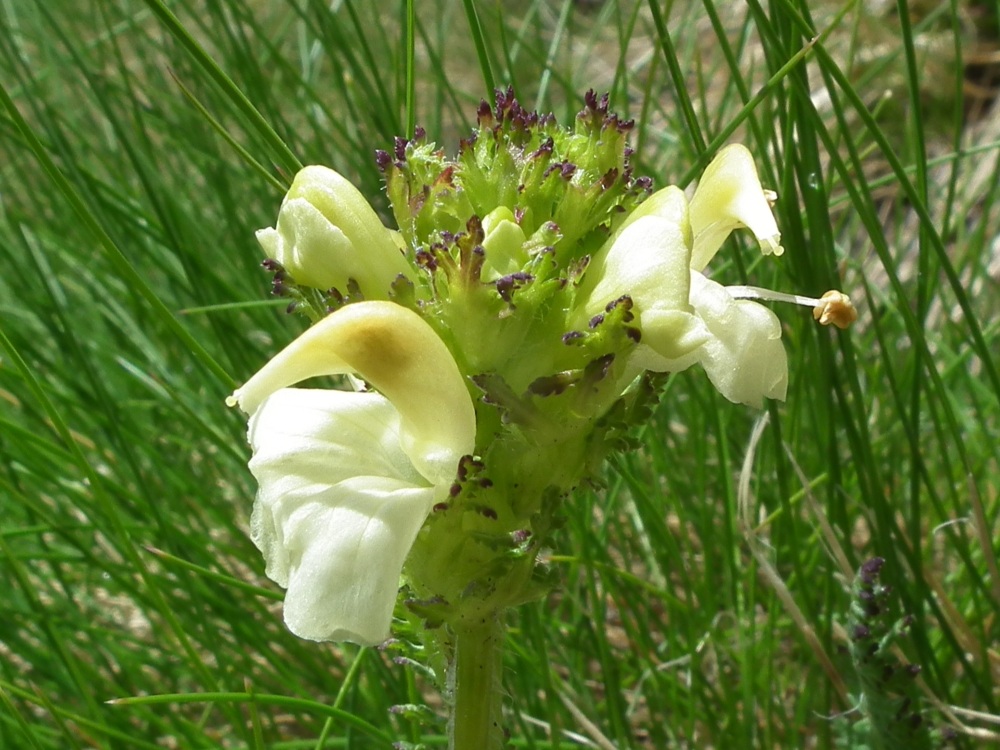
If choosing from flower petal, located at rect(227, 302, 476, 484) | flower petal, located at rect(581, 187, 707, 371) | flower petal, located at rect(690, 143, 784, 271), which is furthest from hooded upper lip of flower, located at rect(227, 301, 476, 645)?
flower petal, located at rect(690, 143, 784, 271)

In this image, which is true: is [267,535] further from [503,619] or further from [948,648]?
[948,648]

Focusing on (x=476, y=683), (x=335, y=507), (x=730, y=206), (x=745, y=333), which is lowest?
(x=476, y=683)

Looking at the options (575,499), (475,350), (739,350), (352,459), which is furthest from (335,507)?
(575,499)

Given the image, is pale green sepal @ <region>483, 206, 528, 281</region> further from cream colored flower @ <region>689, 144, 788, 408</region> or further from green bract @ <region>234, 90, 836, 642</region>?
cream colored flower @ <region>689, 144, 788, 408</region>

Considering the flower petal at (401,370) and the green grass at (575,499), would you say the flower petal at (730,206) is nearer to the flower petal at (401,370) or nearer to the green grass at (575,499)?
the green grass at (575,499)

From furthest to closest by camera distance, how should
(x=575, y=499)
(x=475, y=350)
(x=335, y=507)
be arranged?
(x=575, y=499) → (x=475, y=350) → (x=335, y=507)

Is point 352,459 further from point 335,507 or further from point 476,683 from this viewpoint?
point 476,683

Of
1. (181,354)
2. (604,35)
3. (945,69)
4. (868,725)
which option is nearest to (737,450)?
(868,725)

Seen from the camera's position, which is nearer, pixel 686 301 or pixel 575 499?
pixel 686 301
